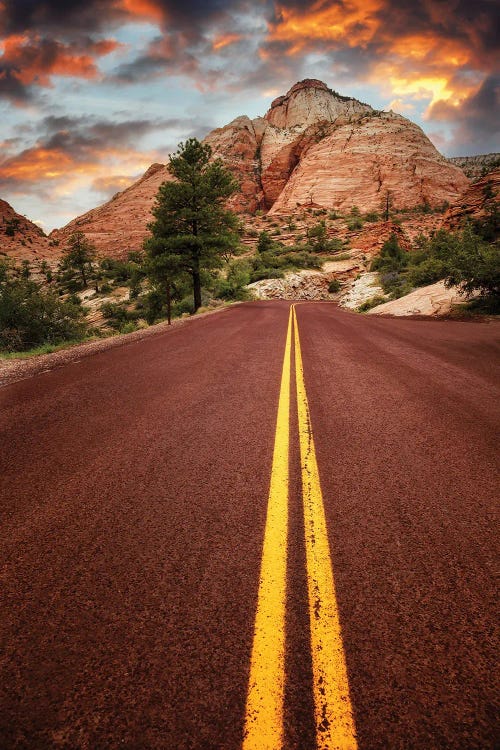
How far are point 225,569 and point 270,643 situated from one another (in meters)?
0.46

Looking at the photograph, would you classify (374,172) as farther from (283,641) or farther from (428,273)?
(283,641)

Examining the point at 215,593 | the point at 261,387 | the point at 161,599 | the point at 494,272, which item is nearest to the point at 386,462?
the point at 215,593

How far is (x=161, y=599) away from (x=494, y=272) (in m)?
14.2

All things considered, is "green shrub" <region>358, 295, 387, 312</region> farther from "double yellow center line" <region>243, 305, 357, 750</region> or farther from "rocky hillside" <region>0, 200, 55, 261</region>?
"rocky hillside" <region>0, 200, 55, 261</region>

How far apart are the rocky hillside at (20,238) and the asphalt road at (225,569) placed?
7394 cm

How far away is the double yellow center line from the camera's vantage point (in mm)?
1106

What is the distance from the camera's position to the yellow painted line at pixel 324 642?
1105 millimetres

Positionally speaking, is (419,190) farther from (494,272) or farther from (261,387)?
(261,387)

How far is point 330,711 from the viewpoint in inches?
45.5

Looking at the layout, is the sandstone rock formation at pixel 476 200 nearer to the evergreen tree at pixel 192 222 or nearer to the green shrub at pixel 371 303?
the green shrub at pixel 371 303

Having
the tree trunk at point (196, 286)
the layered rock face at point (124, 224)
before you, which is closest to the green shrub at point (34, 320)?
the tree trunk at point (196, 286)

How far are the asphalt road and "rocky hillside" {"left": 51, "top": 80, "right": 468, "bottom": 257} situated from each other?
6934 centimetres

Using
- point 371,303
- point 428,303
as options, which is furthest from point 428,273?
point 428,303

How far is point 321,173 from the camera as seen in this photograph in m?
76.1
